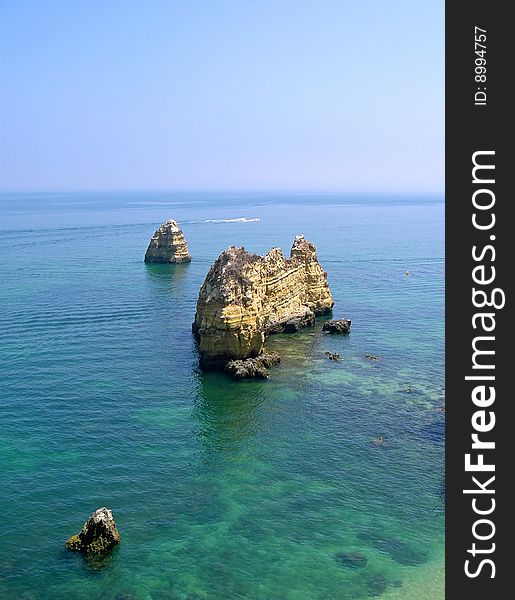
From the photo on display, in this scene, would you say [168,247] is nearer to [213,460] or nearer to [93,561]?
[213,460]

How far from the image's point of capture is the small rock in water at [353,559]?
34.8 metres

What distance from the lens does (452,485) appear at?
63.9 ft

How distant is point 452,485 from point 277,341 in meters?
57.3

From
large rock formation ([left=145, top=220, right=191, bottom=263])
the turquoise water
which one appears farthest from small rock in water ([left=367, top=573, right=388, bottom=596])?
large rock formation ([left=145, top=220, right=191, bottom=263])

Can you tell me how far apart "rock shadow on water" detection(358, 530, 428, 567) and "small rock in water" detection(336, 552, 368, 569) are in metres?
1.31

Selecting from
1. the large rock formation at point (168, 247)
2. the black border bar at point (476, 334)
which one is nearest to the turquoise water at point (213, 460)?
the black border bar at point (476, 334)

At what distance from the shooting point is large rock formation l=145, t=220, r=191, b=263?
447ft

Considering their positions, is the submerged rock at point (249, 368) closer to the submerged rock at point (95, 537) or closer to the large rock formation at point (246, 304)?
the large rock formation at point (246, 304)

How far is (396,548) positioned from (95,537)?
1729 centimetres

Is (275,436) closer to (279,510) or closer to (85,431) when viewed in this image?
(279,510)

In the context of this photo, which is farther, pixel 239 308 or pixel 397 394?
pixel 239 308

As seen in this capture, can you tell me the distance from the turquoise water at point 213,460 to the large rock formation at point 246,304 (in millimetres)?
3089

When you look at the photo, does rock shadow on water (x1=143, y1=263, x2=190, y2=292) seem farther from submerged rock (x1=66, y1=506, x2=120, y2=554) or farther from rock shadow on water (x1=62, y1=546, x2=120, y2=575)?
rock shadow on water (x1=62, y1=546, x2=120, y2=575)

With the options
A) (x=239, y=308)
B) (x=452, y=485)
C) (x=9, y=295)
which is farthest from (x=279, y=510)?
(x=9, y=295)
